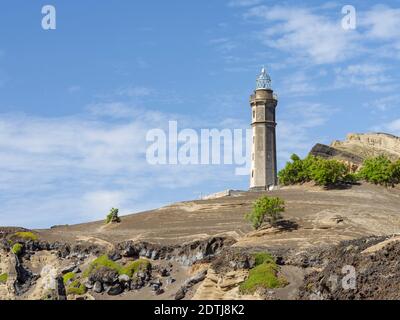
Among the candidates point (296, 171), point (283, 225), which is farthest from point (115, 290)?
point (296, 171)

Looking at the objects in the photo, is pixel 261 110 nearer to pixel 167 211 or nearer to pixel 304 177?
pixel 304 177

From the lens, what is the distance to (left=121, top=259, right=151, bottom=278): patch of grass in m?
82.0

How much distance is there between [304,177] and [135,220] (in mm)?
23183

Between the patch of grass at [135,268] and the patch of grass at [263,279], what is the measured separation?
1949 cm

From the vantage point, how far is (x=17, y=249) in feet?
317

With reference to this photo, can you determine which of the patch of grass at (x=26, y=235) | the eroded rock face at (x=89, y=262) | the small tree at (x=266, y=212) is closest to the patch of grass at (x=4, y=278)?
the eroded rock face at (x=89, y=262)

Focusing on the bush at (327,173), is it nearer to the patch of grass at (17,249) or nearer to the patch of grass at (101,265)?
the patch of grass at (101,265)

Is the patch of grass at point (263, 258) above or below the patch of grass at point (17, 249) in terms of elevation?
above

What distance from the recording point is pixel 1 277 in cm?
8906

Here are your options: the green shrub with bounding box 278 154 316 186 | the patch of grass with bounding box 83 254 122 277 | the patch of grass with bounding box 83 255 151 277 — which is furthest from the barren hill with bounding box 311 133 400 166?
the patch of grass with bounding box 83 254 122 277

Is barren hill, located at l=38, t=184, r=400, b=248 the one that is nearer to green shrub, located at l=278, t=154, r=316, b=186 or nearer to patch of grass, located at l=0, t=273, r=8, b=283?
green shrub, located at l=278, t=154, r=316, b=186

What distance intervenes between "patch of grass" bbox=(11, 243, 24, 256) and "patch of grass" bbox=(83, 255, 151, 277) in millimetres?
14287

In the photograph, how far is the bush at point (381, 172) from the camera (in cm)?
10550
